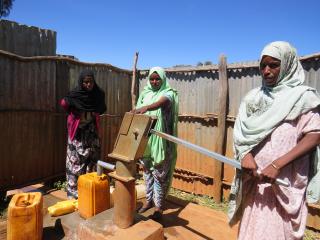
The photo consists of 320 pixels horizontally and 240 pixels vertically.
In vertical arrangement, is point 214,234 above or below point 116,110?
below

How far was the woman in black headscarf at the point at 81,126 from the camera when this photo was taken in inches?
166

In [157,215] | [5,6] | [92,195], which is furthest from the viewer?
[5,6]

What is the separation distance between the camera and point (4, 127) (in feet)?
14.4

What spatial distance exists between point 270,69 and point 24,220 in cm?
245

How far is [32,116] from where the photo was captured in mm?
4754

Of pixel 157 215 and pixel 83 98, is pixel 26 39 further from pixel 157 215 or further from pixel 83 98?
pixel 157 215

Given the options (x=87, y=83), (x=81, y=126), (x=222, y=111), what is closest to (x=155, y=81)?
(x=87, y=83)

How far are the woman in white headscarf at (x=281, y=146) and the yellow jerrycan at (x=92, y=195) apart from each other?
5.57ft

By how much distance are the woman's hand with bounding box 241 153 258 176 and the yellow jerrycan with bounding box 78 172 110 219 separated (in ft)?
5.77

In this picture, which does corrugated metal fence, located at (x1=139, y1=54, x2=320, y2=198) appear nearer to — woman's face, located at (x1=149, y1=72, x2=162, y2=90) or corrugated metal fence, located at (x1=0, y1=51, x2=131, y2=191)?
corrugated metal fence, located at (x1=0, y1=51, x2=131, y2=191)

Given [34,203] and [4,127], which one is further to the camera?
[4,127]

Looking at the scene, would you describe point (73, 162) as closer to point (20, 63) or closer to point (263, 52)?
point (20, 63)

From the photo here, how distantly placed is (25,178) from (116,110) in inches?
91.3

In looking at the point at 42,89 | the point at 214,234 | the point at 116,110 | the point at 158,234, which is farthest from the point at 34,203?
the point at 116,110
